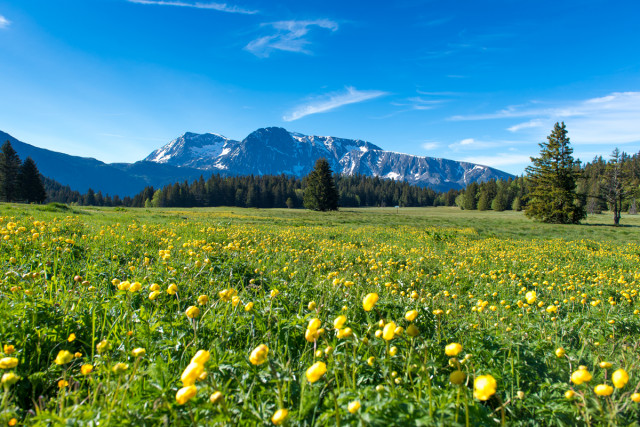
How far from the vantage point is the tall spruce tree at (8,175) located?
52.7 meters

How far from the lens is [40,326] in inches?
91.8

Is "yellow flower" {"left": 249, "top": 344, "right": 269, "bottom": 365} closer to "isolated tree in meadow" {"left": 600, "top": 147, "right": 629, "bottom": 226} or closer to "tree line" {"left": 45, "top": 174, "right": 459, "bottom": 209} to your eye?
"isolated tree in meadow" {"left": 600, "top": 147, "right": 629, "bottom": 226}

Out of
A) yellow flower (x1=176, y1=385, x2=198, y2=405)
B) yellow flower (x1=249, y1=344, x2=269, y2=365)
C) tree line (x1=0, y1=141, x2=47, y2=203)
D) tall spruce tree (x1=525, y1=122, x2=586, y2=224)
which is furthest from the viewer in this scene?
tree line (x1=0, y1=141, x2=47, y2=203)

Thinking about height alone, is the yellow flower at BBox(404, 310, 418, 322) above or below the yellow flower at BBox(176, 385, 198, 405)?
above

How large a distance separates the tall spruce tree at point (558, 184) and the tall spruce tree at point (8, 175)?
8352 centimetres

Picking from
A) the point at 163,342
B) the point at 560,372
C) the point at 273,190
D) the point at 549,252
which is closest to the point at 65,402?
the point at 163,342

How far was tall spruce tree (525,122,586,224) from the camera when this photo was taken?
34.3m

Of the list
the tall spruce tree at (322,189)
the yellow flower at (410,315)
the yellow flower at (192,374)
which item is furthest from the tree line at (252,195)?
the yellow flower at (192,374)

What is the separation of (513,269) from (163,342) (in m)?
8.18

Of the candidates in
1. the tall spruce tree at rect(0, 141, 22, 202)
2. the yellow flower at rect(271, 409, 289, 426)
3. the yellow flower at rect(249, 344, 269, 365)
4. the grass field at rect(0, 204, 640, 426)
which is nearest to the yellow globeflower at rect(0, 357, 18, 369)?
the grass field at rect(0, 204, 640, 426)

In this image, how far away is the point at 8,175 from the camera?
5309 centimetres

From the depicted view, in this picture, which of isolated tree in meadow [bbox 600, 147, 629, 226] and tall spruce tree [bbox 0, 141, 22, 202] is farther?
tall spruce tree [bbox 0, 141, 22, 202]

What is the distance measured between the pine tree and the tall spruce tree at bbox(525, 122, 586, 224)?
272ft

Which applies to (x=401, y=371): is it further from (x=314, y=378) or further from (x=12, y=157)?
(x=12, y=157)
